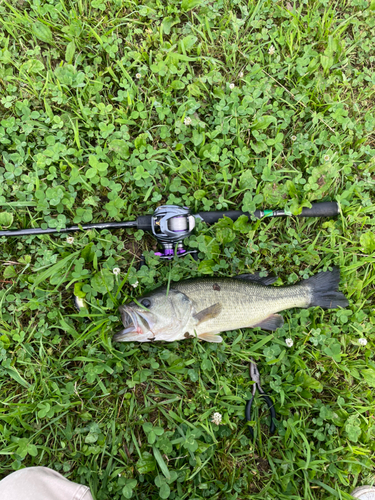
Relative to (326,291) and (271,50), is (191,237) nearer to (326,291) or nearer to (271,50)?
(326,291)

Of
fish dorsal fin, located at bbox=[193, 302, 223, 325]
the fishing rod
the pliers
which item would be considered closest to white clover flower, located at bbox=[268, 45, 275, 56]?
the fishing rod

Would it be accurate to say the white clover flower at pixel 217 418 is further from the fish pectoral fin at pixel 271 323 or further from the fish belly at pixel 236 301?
the fish pectoral fin at pixel 271 323

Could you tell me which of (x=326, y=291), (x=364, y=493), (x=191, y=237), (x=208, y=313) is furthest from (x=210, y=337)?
(x=364, y=493)

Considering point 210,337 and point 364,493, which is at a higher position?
point 210,337

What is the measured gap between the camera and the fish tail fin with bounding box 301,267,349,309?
3057 millimetres

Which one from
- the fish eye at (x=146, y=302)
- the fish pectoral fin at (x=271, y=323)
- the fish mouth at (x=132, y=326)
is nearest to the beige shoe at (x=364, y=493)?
the fish pectoral fin at (x=271, y=323)

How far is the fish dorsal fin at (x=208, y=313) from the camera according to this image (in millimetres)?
2799

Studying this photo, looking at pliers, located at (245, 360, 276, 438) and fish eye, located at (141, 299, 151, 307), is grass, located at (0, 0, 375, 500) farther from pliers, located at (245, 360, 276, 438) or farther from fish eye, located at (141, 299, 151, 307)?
fish eye, located at (141, 299, 151, 307)

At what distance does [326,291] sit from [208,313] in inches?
48.3

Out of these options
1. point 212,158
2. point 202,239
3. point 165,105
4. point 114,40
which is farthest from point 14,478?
point 114,40

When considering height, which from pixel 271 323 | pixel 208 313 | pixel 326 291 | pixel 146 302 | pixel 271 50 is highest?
pixel 271 50

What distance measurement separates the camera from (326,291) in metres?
3.08

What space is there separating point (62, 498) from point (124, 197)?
2575mm

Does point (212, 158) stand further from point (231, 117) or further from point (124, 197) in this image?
point (124, 197)
